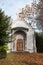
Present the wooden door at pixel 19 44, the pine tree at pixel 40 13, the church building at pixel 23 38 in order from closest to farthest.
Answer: the church building at pixel 23 38 < the pine tree at pixel 40 13 < the wooden door at pixel 19 44

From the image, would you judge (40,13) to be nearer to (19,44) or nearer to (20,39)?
(20,39)

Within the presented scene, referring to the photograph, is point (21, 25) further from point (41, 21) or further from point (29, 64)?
point (29, 64)

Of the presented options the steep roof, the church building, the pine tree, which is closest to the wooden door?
the church building

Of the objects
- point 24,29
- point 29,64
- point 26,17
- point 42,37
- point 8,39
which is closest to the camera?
point 29,64

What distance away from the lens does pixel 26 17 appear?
46.6 meters

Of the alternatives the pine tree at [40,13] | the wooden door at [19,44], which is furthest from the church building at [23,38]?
the pine tree at [40,13]

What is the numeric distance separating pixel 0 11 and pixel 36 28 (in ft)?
55.3

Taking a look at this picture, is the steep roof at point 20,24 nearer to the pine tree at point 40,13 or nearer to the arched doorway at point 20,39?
the arched doorway at point 20,39

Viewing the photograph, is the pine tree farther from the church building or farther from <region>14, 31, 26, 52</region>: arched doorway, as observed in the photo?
<region>14, 31, 26, 52</region>: arched doorway

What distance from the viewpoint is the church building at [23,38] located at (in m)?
40.1

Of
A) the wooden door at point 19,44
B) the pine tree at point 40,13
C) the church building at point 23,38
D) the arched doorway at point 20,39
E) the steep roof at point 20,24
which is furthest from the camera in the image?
the steep roof at point 20,24

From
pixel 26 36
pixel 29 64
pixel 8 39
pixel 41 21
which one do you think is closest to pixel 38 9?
pixel 41 21

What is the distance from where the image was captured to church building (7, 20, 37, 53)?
40.1m

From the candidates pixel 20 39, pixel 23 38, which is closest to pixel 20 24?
pixel 23 38
